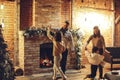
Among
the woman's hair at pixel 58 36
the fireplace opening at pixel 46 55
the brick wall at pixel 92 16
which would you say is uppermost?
the brick wall at pixel 92 16

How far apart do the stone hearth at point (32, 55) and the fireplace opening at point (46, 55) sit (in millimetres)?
202

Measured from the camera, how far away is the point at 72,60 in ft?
44.8

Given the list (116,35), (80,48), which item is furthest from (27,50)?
(116,35)

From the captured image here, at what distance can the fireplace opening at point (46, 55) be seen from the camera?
43.0 ft

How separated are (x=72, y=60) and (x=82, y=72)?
637 mm

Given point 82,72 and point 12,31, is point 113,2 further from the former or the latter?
point 12,31

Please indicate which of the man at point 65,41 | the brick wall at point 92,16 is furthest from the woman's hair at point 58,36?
the brick wall at point 92,16

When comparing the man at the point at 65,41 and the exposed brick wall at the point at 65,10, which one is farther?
the exposed brick wall at the point at 65,10

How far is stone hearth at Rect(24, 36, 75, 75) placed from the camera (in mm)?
12594

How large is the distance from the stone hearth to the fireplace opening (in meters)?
0.20

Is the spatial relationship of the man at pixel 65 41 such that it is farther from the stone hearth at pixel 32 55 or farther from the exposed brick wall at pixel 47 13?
the exposed brick wall at pixel 47 13

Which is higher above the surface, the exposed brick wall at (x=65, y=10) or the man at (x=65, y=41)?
the exposed brick wall at (x=65, y=10)

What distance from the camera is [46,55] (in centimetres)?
1322

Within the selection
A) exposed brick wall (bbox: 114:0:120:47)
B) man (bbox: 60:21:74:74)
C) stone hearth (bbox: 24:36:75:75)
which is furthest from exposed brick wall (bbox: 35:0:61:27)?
exposed brick wall (bbox: 114:0:120:47)
